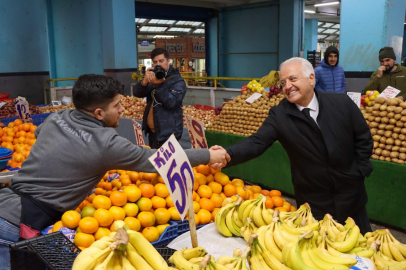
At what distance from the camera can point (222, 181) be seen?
261cm

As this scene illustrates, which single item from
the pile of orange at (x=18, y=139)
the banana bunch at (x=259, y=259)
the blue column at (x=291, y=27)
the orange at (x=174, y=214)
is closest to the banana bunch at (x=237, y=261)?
the banana bunch at (x=259, y=259)

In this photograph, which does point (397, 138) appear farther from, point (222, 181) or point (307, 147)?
point (222, 181)

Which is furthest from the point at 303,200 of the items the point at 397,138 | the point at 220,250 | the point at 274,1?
the point at 274,1

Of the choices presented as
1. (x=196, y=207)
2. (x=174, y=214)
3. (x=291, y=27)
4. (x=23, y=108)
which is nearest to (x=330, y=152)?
(x=196, y=207)

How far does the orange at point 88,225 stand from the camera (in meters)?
1.95

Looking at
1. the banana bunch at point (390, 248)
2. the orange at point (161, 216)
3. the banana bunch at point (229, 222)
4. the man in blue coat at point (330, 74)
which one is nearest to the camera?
the banana bunch at point (390, 248)

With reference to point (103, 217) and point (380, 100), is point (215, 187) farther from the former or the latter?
point (380, 100)

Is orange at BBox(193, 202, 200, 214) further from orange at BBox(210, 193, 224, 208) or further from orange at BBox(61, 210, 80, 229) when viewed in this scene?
orange at BBox(61, 210, 80, 229)

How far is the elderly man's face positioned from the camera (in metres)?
2.37

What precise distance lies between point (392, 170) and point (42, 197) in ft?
11.7

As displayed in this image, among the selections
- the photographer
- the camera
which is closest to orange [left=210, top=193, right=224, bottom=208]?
the photographer

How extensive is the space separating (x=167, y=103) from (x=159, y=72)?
0.36 metres

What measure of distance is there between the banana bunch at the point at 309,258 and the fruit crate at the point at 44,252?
918mm

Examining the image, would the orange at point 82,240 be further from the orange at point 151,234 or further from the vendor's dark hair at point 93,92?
the vendor's dark hair at point 93,92
